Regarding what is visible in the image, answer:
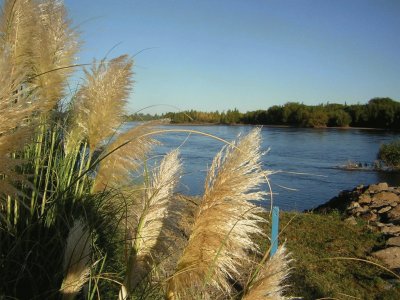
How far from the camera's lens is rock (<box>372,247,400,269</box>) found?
19.4 feet

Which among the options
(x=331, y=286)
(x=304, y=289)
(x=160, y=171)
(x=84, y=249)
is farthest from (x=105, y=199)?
(x=331, y=286)

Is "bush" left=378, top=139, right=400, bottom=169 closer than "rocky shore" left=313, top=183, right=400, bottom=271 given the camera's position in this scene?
No

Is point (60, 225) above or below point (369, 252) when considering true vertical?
above

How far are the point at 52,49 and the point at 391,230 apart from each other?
22.4ft

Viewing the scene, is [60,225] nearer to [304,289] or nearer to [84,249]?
[84,249]

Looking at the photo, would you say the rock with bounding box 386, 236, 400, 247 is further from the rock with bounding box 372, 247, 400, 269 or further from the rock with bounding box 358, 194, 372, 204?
the rock with bounding box 358, 194, 372, 204

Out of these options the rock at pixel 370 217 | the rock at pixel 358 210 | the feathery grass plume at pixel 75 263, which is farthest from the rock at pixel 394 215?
the feathery grass plume at pixel 75 263

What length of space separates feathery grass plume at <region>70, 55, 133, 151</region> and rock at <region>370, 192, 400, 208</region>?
878 cm

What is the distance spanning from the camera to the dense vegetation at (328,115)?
75088 millimetres

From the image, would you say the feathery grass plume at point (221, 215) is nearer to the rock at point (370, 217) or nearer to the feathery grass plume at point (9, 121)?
the feathery grass plume at point (9, 121)

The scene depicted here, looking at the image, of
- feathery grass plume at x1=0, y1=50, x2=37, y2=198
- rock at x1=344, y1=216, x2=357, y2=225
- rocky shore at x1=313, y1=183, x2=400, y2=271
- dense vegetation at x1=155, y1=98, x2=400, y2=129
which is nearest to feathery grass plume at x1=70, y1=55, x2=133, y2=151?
feathery grass plume at x1=0, y1=50, x2=37, y2=198

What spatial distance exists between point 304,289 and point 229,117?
8491 cm

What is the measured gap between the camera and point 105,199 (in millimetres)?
2926

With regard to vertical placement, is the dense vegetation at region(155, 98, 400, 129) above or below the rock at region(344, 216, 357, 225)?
above
